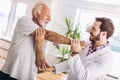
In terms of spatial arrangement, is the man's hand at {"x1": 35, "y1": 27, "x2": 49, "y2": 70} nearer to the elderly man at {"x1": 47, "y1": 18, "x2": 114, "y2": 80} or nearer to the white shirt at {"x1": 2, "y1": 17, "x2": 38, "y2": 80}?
the white shirt at {"x1": 2, "y1": 17, "x2": 38, "y2": 80}

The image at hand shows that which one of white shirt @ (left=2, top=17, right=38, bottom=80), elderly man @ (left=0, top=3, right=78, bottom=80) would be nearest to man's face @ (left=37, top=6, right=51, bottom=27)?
elderly man @ (left=0, top=3, right=78, bottom=80)

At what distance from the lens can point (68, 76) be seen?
2.39 m

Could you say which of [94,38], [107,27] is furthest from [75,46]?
[107,27]

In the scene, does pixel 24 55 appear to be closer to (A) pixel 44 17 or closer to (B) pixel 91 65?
(A) pixel 44 17

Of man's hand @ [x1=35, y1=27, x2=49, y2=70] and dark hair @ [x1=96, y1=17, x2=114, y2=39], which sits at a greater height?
dark hair @ [x1=96, y1=17, x2=114, y2=39]

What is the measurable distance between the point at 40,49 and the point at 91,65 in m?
0.62

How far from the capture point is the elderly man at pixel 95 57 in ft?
7.25

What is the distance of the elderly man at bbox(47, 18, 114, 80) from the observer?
2209 millimetres

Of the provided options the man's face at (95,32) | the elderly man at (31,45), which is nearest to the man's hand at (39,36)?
the elderly man at (31,45)

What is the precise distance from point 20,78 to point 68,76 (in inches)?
22.1

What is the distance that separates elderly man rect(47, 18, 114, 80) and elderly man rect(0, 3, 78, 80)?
0.97 ft

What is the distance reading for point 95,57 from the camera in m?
2.26

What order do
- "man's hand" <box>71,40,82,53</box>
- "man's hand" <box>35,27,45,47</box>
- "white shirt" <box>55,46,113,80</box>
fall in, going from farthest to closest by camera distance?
"man's hand" <box>35,27,45,47</box>, "man's hand" <box>71,40,82,53</box>, "white shirt" <box>55,46,113,80</box>

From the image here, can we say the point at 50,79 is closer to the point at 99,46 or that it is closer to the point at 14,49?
the point at 14,49
